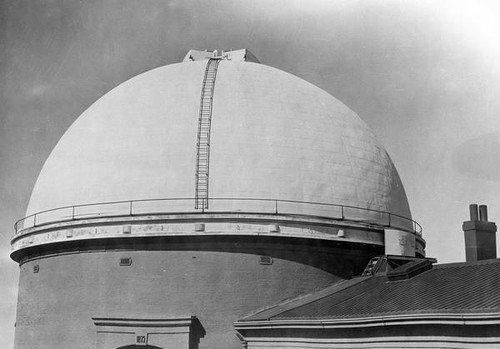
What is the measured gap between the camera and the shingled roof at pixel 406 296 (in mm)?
14125

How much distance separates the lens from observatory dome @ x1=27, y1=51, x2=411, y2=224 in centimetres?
2103

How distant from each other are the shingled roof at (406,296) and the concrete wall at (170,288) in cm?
61

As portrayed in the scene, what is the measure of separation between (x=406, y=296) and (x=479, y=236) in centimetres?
418

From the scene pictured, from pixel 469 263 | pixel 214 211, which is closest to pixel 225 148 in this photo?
pixel 214 211

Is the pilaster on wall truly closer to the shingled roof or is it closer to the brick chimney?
the shingled roof

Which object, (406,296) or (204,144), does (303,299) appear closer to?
(406,296)

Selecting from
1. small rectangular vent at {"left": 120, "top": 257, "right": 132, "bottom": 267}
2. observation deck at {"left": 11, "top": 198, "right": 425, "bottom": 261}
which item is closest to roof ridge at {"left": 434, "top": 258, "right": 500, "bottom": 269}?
observation deck at {"left": 11, "top": 198, "right": 425, "bottom": 261}

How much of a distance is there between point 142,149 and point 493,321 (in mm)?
12080

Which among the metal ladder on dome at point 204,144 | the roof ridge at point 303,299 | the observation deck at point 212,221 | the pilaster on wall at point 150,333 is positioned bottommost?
the pilaster on wall at point 150,333

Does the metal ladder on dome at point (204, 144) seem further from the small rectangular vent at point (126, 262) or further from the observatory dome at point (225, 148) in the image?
the small rectangular vent at point (126, 262)

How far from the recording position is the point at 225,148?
21.2 m

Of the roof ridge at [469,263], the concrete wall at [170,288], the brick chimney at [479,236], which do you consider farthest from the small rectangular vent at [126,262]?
the brick chimney at [479,236]

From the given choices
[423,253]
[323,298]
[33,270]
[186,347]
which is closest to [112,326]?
[186,347]

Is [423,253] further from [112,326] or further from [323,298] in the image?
[112,326]
